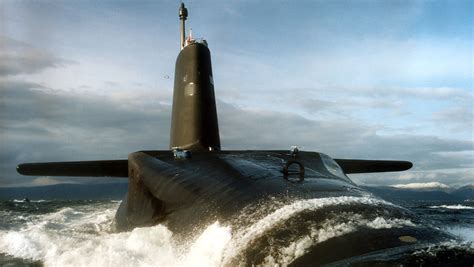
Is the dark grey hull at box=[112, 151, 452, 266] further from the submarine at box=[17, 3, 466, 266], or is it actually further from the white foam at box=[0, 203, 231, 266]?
the white foam at box=[0, 203, 231, 266]

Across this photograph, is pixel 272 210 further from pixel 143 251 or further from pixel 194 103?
pixel 194 103

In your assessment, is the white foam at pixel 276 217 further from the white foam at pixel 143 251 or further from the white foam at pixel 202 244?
the white foam at pixel 143 251

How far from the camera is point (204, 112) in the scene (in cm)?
1058

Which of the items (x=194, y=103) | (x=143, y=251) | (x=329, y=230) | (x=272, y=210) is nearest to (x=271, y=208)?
(x=272, y=210)

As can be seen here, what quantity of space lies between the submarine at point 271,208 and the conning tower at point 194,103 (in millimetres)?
1640

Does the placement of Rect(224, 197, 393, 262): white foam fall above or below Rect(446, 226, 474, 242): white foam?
above

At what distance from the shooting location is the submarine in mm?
3600

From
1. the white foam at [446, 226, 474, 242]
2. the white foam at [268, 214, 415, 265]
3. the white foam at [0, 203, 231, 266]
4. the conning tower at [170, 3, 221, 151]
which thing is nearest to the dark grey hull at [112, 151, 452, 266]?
the white foam at [268, 214, 415, 265]

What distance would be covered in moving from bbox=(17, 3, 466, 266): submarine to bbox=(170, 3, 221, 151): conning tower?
64.5 inches

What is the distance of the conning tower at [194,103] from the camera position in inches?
407

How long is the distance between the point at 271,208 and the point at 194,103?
6.36 metres

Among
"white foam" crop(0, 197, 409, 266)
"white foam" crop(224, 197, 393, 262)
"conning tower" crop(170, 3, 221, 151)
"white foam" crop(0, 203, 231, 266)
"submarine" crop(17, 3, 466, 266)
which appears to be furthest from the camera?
"conning tower" crop(170, 3, 221, 151)

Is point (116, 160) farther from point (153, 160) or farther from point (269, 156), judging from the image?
point (269, 156)

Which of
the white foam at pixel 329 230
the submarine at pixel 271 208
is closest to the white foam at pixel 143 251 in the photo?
the submarine at pixel 271 208
